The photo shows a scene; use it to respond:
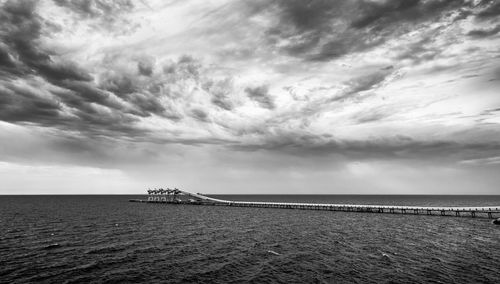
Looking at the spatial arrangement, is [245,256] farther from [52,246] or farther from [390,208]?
[390,208]

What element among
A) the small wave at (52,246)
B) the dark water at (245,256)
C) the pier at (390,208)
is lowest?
the dark water at (245,256)

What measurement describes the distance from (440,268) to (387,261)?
6170mm

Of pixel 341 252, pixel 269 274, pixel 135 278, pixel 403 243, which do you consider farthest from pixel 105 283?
pixel 403 243

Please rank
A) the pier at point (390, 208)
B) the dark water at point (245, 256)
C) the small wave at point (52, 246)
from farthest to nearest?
the pier at point (390, 208) → the small wave at point (52, 246) → the dark water at point (245, 256)

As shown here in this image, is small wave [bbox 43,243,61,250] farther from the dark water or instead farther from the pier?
the pier

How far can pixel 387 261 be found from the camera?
134 feet

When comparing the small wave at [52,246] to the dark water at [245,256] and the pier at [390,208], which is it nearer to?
the dark water at [245,256]

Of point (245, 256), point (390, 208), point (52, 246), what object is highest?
point (390, 208)

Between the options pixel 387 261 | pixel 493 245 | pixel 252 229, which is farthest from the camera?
pixel 252 229

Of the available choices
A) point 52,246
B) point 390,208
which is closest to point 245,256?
point 52,246

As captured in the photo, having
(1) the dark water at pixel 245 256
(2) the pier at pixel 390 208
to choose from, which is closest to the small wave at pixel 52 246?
(1) the dark water at pixel 245 256

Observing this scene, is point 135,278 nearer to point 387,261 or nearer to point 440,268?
point 387,261

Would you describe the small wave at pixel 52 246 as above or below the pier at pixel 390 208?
below

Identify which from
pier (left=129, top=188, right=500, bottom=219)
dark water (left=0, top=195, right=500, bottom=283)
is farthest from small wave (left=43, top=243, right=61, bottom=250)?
pier (left=129, top=188, right=500, bottom=219)
